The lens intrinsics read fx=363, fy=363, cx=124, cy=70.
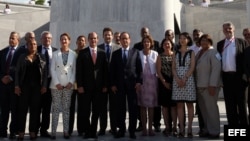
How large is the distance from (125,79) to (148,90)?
544 millimetres

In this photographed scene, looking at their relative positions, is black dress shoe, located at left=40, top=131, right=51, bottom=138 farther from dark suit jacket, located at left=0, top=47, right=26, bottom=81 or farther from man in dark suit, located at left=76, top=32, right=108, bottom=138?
dark suit jacket, located at left=0, top=47, right=26, bottom=81

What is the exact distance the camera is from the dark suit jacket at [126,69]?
6.95 metres

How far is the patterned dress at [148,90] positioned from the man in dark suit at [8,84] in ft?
7.97

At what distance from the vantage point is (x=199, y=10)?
1783 centimetres

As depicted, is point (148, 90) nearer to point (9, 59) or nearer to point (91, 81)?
point (91, 81)

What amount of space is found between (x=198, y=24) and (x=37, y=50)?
473 inches

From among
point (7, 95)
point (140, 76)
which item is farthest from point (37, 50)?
point (140, 76)

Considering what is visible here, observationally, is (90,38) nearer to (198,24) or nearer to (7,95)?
(7,95)

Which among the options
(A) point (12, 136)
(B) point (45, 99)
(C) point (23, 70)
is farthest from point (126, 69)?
(A) point (12, 136)

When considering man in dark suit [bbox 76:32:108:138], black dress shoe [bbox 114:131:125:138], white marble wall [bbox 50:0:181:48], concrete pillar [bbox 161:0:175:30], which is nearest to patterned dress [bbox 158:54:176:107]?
black dress shoe [bbox 114:131:125:138]

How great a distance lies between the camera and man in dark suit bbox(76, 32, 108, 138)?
6949 millimetres

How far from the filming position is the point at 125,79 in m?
6.95

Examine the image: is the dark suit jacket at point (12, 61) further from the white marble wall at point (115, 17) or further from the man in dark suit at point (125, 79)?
the white marble wall at point (115, 17)

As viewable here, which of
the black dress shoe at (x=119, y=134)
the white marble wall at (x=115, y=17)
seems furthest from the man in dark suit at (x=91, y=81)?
the white marble wall at (x=115, y=17)
